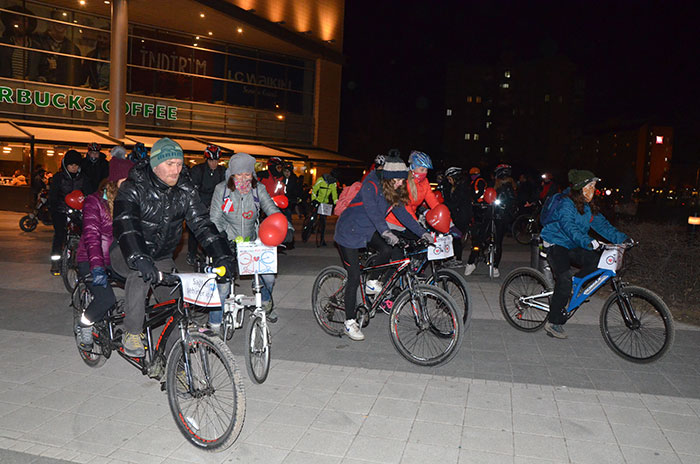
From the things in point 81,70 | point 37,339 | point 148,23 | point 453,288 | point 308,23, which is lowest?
point 37,339

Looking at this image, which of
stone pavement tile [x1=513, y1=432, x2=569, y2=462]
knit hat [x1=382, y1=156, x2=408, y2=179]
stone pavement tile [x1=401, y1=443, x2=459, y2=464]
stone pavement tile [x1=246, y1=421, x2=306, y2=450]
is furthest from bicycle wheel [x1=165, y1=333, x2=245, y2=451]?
knit hat [x1=382, y1=156, x2=408, y2=179]

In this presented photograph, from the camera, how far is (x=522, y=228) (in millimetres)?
16938

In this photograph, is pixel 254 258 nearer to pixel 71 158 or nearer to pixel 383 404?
pixel 383 404

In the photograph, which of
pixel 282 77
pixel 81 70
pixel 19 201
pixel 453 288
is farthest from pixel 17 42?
pixel 453 288

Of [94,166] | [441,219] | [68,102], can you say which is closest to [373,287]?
[441,219]

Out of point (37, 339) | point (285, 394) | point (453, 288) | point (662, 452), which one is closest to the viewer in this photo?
point (662, 452)

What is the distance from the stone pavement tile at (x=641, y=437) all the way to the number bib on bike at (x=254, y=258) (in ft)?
9.68

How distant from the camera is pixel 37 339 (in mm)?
6102

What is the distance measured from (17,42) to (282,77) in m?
13.6

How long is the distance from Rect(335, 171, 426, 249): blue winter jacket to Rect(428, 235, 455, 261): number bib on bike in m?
0.20

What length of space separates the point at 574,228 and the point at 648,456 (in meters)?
2.58

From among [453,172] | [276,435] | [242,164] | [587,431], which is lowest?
[276,435]

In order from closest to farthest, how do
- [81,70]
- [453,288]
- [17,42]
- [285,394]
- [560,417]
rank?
[560,417]
[285,394]
[453,288]
[17,42]
[81,70]

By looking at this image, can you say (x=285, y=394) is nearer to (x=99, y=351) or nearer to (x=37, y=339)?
(x=99, y=351)
